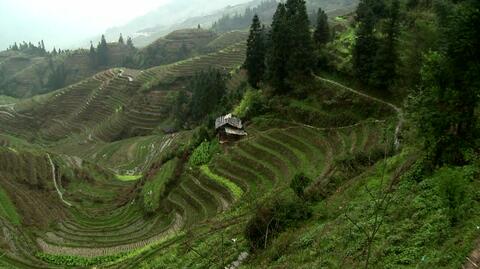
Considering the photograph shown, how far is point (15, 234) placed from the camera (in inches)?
1666

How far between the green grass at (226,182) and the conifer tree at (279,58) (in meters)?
14.1

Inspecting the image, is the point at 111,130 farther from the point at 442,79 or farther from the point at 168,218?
the point at 442,79

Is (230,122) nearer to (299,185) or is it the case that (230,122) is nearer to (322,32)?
(322,32)

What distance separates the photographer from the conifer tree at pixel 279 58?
178 feet

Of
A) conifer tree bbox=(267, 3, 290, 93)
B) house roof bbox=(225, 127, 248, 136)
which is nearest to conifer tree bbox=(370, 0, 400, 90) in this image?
conifer tree bbox=(267, 3, 290, 93)

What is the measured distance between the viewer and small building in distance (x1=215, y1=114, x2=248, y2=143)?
170 feet

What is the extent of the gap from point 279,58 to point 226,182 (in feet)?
60.4

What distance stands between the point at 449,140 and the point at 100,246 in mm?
32242

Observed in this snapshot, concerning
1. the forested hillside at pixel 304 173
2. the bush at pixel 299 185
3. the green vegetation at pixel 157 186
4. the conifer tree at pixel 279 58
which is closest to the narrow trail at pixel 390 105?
the forested hillside at pixel 304 173

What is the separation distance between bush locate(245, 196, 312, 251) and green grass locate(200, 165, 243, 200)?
633 inches

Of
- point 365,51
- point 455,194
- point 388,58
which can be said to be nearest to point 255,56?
point 365,51

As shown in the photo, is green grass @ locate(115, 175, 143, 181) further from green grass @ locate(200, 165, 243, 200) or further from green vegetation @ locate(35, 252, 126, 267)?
green vegetation @ locate(35, 252, 126, 267)

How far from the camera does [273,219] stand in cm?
2339

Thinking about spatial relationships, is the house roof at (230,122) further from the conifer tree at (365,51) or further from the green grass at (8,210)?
the green grass at (8,210)
